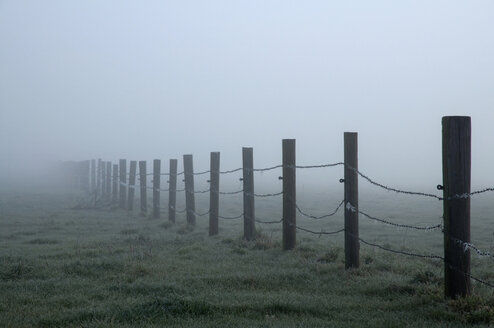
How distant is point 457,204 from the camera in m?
5.83

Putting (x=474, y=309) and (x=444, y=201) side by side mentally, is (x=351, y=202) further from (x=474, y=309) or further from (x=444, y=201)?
(x=474, y=309)

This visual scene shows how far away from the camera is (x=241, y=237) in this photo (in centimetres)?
1175

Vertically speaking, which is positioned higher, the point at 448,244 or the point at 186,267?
the point at 448,244

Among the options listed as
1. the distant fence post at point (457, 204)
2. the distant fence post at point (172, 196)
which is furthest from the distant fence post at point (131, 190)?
the distant fence post at point (457, 204)

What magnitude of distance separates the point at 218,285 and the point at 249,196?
4699 millimetres

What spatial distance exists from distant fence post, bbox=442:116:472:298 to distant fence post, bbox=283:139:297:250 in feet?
13.9

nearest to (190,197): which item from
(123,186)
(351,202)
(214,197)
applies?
(214,197)

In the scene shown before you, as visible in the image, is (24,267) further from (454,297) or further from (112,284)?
(454,297)

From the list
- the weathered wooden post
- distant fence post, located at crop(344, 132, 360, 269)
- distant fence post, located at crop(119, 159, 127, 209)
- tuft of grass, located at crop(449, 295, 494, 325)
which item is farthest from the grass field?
the weathered wooden post

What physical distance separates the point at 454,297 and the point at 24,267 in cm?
585

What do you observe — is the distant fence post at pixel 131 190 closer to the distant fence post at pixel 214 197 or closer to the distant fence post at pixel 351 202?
the distant fence post at pixel 214 197

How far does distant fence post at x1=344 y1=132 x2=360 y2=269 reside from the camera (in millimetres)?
8031

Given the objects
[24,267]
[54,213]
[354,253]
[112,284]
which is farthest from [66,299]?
[54,213]

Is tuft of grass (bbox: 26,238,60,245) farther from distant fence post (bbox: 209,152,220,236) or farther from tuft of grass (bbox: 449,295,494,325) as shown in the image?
tuft of grass (bbox: 449,295,494,325)
